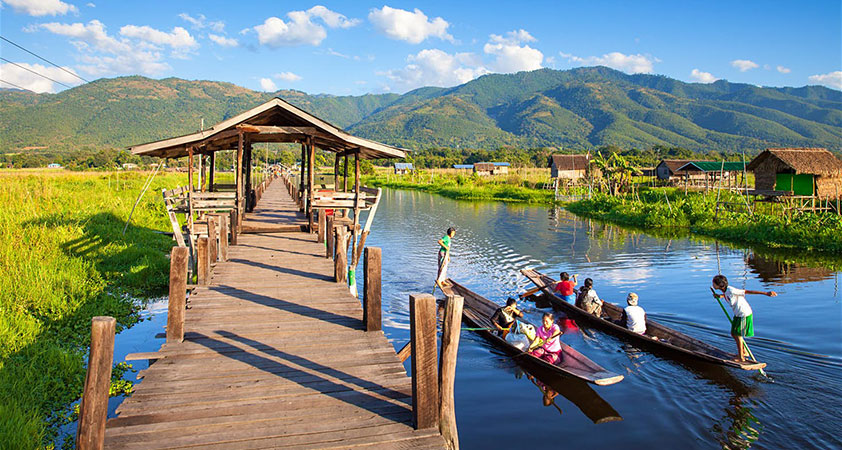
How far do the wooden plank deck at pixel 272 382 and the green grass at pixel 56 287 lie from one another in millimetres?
2089

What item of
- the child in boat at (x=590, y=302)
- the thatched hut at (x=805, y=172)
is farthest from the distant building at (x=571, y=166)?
the child in boat at (x=590, y=302)

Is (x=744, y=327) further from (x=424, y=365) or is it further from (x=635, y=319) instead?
(x=424, y=365)

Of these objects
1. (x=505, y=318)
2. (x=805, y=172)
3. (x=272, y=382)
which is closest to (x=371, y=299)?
(x=272, y=382)

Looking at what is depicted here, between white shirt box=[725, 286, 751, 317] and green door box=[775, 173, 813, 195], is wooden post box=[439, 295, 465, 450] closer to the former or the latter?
white shirt box=[725, 286, 751, 317]

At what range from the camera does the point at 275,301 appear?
761 cm

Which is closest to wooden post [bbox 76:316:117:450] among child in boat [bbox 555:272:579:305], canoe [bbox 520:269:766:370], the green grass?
the green grass

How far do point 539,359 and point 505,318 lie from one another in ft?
5.20

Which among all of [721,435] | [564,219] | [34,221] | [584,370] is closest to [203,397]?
[584,370]

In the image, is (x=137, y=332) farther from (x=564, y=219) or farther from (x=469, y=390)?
(x=564, y=219)

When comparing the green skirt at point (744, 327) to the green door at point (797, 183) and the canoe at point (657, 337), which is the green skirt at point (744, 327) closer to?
the canoe at point (657, 337)

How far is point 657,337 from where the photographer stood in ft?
32.8

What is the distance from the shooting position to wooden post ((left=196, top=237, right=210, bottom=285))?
325 inches

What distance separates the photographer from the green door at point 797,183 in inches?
1207

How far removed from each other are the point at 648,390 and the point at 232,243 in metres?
9.29
